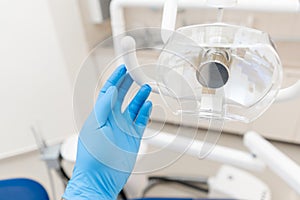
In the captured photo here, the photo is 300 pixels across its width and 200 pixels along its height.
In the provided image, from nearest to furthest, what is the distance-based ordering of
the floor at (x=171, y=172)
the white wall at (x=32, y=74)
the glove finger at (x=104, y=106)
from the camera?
1. the glove finger at (x=104, y=106)
2. the white wall at (x=32, y=74)
3. the floor at (x=171, y=172)

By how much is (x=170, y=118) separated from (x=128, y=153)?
0.56ft

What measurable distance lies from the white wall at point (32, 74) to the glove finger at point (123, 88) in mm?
1000

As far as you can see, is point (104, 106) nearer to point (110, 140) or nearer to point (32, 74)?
point (110, 140)

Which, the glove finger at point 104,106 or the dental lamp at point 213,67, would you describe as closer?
the dental lamp at point 213,67

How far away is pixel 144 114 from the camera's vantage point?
73 cm

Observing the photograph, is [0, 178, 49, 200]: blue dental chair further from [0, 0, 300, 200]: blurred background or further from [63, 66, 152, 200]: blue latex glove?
[63, 66, 152, 200]: blue latex glove

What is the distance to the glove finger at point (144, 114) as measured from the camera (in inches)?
28.3

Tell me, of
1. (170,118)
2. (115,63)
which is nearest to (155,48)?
(115,63)

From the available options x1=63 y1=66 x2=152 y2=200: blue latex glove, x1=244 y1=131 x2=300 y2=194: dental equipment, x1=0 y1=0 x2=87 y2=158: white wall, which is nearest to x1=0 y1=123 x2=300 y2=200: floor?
x1=0 y1=0 x2=87 y2=158: white wall

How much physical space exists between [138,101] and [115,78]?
0.10 m

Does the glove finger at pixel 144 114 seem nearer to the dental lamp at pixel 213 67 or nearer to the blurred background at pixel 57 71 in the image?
the dental lamp at pixel 213 67

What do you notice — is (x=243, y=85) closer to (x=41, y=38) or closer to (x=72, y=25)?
(x=41, y=38)

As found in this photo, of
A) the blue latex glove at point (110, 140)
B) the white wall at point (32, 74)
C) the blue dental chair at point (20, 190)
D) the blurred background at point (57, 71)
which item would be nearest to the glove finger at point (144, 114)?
the blue latex glove at point (110, 140)

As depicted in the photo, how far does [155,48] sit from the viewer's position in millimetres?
623
